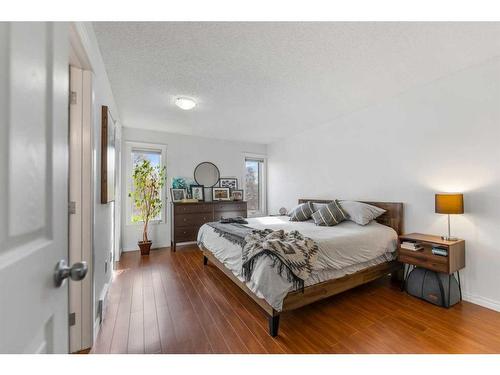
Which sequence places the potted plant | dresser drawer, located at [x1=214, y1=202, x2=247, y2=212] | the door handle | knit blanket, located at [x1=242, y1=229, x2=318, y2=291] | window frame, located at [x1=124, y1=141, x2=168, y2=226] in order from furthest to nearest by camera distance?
dresser drawer, located at [x1=214, y1=202, x2=247, y2=212] → window frame, located at [x1=124, y1=141, x2=168, y2=226] → the potted plant → knit blanket, located at [x1=242, y1=229, x2=318, y2=291] → the door handle

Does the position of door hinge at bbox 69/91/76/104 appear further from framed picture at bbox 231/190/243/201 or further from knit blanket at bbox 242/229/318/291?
framed picture at bbox 231/190/243/201

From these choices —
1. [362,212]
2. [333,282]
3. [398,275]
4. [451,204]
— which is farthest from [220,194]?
[451,204]

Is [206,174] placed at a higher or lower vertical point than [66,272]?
higher

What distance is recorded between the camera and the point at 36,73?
1.81 feet

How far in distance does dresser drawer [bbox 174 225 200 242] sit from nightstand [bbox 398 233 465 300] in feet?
11.3

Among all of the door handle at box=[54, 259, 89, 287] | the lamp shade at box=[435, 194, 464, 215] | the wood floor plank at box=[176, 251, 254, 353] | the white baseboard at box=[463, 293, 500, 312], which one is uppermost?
the lamp shade at box=[435, 194, 464, 215]

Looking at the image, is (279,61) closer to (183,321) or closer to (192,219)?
(183,321)

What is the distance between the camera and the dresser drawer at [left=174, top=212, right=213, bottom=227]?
170 inches

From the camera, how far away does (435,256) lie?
7.45 ft

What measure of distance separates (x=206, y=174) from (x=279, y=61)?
10.8 feet

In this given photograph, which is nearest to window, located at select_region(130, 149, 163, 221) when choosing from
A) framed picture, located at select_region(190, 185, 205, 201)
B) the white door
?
framed picture, located at select_region(190, 185, 205, 201)
